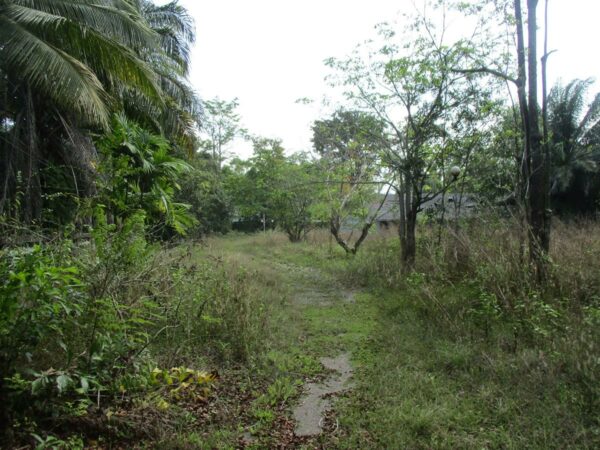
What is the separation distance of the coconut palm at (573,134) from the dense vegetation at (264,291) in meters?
8.08

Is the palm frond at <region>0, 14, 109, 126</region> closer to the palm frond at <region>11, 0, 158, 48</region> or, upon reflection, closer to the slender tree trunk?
the palm frond at <region>11, 0, 158, 48</region>

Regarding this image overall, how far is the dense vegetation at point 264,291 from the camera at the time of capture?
2.86 metres

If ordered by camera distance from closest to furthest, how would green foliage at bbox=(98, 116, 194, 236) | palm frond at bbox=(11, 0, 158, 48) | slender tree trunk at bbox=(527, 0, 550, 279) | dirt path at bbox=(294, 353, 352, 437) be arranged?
dirt path at bbox=(294, 353, 352, 437), green foliage at bbox=(98, 116, 194, 236), slender tree trunk at bbox=(527, 0, 550, 279), palm frond at bbox=(11, 0, 158, 48)

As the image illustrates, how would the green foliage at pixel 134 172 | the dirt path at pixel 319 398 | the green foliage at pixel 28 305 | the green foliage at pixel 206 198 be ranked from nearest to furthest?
the green foliage at pixel 28 305
the dirt path at pixel 319 398
the green foliage at pixel 134 172
the green foliage at pixel 206 198

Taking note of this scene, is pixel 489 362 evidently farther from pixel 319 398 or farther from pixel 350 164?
pixel 350 164

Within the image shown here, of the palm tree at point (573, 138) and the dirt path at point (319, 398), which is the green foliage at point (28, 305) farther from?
the palm tree at point (573, 138)

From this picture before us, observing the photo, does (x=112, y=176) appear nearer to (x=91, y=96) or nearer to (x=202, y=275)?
(x=202, y=275)

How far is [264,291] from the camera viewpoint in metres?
7.38

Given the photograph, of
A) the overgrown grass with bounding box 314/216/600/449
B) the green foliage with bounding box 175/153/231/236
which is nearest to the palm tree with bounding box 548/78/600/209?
the overgrown grass with bounding box 314/216/600/449

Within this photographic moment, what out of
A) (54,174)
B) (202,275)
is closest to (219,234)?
(54,174)

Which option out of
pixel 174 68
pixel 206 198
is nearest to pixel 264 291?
Result: pixel 174 68

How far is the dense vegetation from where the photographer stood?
2857 mm

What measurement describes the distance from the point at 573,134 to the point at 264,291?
53.1 feet

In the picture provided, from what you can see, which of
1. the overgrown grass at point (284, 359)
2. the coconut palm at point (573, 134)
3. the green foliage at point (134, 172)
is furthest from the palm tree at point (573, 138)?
the green foliage at point (134, 172)
